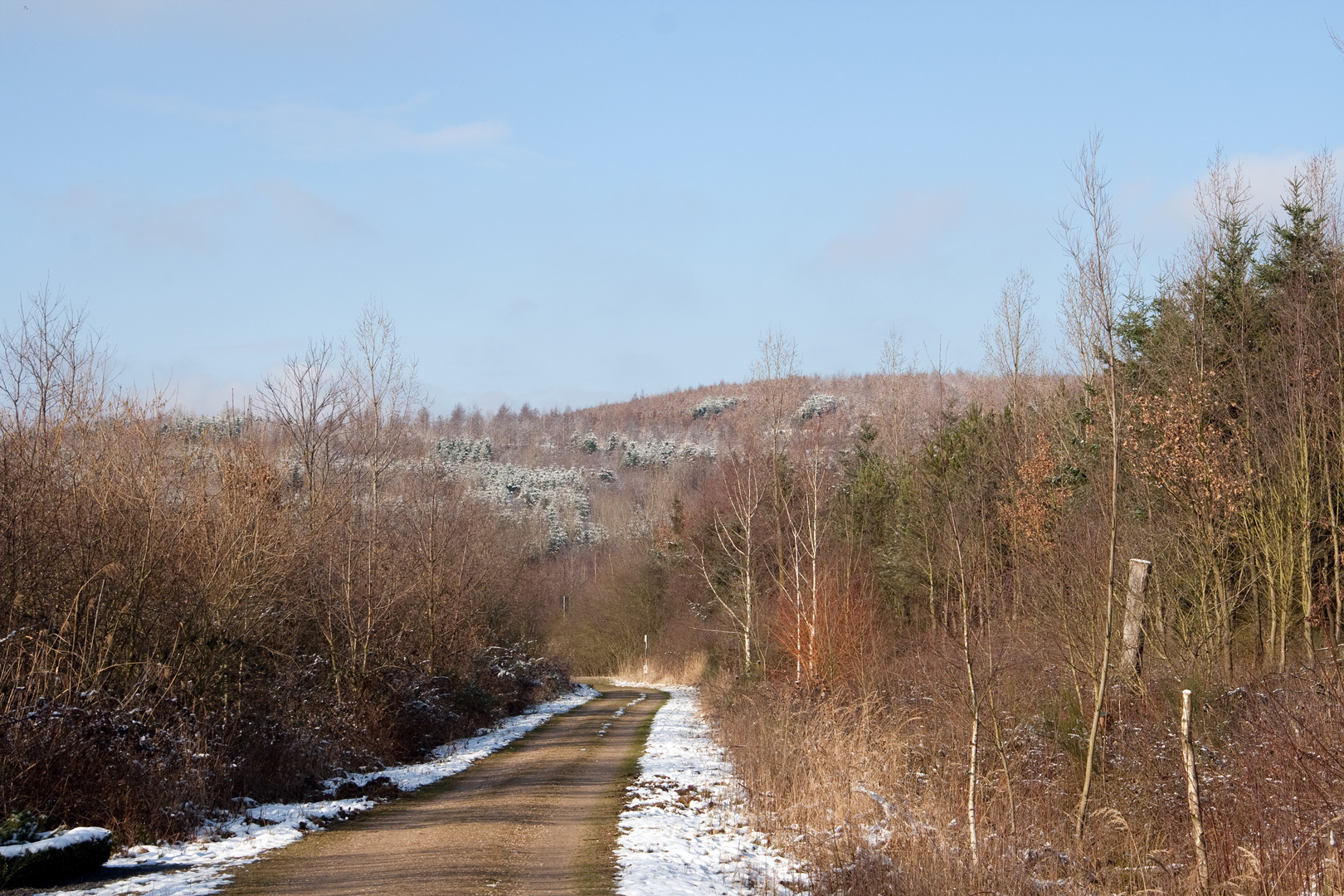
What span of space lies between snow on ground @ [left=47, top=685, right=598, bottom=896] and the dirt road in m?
0.28

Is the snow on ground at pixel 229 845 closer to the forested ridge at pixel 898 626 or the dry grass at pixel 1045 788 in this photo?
the forested ridge at pixel 898 626

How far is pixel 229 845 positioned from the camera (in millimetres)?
9773

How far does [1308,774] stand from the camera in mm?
8023

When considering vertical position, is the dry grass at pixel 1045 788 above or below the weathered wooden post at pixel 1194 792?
below

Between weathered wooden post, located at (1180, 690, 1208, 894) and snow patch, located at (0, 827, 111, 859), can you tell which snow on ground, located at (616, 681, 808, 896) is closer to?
weathered wooden post, located at (1180, 690, 1208, 894)

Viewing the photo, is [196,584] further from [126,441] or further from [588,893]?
[588,893]

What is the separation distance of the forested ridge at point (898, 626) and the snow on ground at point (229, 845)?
17.8 inches

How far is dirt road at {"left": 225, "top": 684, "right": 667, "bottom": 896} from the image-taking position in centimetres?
816

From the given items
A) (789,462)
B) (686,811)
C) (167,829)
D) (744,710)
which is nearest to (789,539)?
(789,462)

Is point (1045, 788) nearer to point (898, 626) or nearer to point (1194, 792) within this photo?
point (1194, 792)

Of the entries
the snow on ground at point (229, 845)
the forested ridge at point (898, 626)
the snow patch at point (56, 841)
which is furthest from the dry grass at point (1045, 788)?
the snow patch at point (56, 841)

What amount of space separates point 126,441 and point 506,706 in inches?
650

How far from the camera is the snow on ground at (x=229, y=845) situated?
8039 millimetres

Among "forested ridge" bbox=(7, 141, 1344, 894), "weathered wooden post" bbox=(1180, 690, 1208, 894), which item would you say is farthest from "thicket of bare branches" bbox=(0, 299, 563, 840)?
"weathered wooden post" bbox=(1180, 690, 1208, 894)
